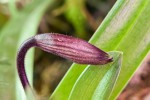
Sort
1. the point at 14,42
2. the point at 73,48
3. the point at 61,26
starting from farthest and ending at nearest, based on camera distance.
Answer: the point at 61,26, the point at 14,42, the point at 73,48

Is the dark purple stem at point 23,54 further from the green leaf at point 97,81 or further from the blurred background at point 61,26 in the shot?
the blurred background at point 61,26

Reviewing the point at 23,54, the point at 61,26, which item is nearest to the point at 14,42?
the point at 23,54

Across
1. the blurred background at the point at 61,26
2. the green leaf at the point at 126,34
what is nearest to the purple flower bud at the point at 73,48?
the green leaf at the point at 126,34

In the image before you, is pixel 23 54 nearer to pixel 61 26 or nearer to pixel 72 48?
pixel 72 48

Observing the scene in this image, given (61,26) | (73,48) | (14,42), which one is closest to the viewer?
(73,48)

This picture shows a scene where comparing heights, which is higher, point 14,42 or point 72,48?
point 72,48

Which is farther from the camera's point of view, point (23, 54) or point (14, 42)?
point (14, 42)
